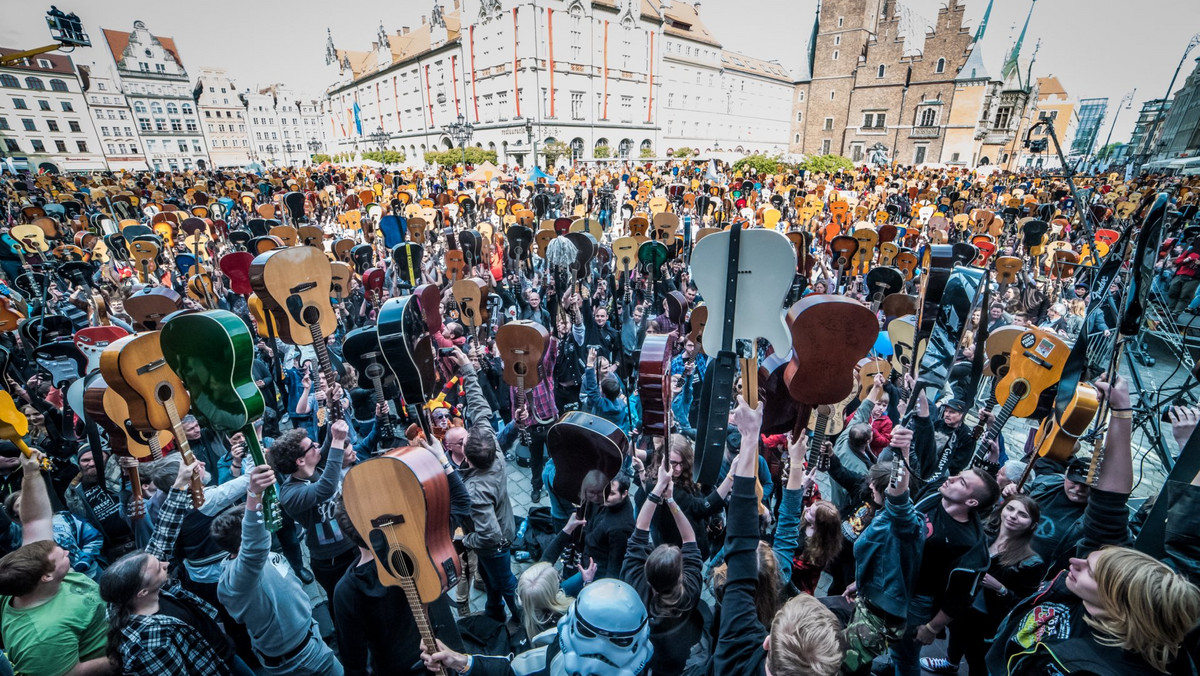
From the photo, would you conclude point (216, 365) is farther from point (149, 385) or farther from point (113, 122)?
point (113, 122)

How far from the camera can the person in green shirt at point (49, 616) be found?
2.30 meters

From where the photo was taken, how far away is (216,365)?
2.94 meters

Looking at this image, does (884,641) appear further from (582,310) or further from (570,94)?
(570,94)

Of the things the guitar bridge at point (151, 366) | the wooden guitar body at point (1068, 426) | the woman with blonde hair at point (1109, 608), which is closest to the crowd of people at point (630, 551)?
the woman with blonde hair at point (1109, 608)

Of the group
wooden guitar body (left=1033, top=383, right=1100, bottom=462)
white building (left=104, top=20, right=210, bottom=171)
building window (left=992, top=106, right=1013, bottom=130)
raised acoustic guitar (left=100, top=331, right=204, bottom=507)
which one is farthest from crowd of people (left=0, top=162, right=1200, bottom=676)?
white building (left=104, top=20, right=210, bottom=171)

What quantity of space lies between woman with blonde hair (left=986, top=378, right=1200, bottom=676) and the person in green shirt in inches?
163

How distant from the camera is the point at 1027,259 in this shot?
11.5 meters

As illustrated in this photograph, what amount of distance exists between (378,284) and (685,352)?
4.97 metres

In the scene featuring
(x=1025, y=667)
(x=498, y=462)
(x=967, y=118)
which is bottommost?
(x=498, y=462)

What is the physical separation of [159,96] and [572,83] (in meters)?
59.0

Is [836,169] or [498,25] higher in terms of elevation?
[498,25]

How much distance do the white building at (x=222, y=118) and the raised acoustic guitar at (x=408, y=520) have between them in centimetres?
9245

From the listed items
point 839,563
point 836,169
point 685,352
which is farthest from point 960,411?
point 836,169

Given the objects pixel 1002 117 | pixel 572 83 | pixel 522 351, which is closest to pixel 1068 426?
pixel 522 351
